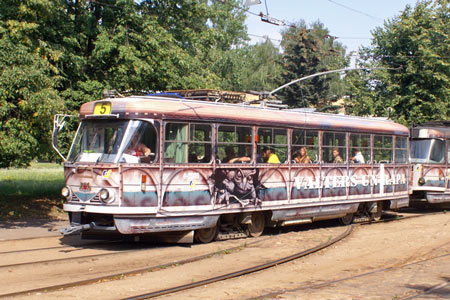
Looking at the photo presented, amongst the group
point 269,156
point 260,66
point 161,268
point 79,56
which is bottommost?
point 161,268

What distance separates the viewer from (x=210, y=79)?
23.8 m

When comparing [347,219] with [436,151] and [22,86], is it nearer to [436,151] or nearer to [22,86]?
[436,151]

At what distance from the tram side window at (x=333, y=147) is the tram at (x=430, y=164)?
6.11m

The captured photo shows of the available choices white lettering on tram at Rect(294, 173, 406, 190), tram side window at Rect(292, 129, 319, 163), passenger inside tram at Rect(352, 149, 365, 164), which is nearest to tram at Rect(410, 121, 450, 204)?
white lettering on tram at Rect(294, 173, 406, 190)

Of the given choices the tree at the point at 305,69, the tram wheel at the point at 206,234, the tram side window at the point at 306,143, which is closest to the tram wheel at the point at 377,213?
the tram side window at the point at 306,143

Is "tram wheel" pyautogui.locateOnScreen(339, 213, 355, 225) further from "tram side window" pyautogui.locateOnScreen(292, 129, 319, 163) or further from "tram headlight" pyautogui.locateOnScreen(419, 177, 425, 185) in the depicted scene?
"tram headlight" pyautogui.locateOnScreen(419, 177, 425, 185)

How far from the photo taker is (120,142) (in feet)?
37.3

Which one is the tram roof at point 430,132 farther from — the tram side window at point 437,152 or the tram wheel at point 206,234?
the tram wheel at point 206,234

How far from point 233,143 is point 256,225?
2291 mm

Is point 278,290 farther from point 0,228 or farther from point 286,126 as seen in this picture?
point 0,228

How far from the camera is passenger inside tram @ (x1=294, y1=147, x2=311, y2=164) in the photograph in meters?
14.7

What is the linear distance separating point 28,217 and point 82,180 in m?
6.93

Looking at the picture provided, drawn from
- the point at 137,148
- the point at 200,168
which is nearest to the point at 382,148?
the point at 200,168

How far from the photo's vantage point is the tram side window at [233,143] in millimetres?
12719
